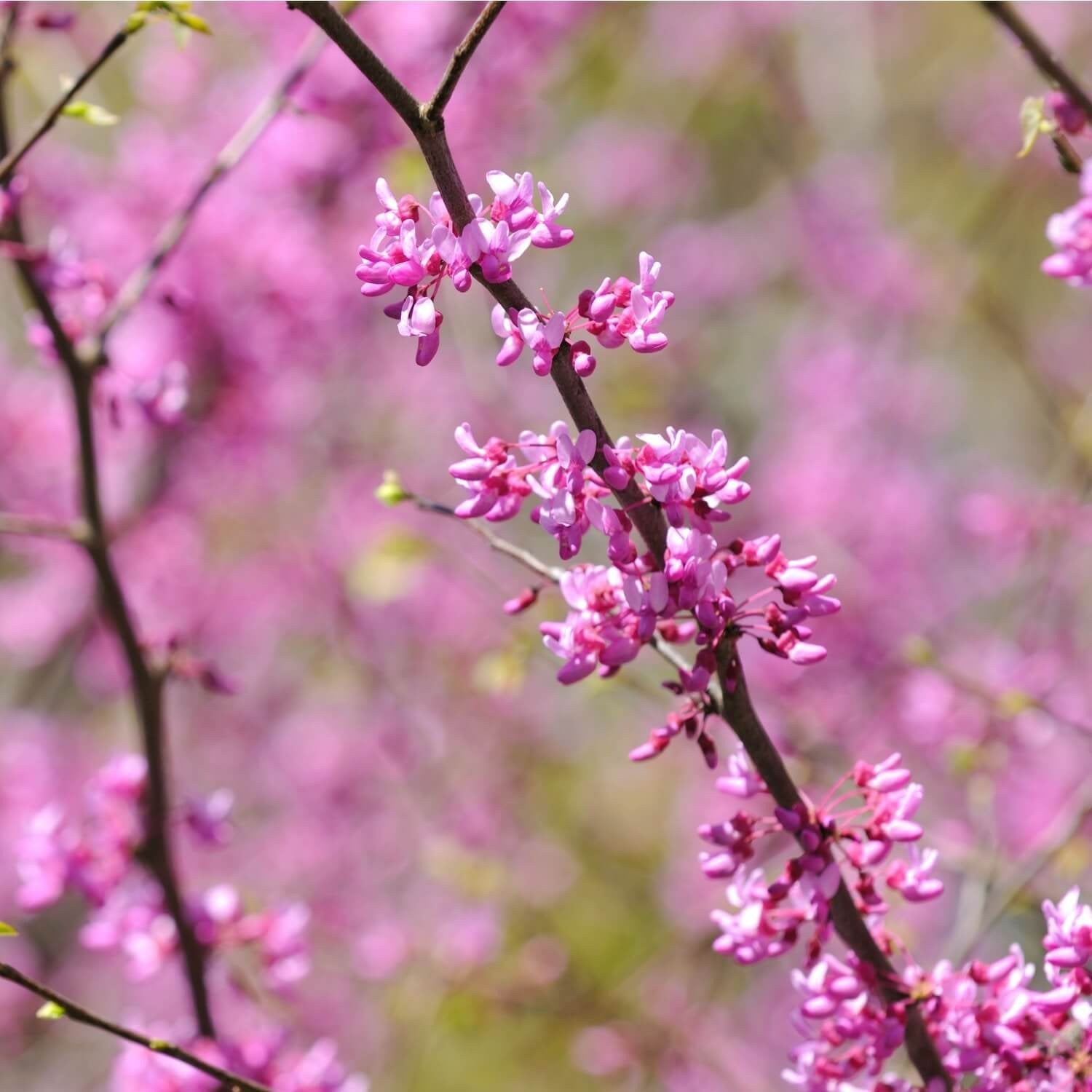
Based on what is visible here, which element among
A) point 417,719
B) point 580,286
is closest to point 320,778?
point 417,719

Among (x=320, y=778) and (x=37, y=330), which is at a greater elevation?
(x=320, y=778)

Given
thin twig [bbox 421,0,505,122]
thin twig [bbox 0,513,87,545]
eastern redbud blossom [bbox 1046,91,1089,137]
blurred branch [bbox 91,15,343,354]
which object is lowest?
thin twig [bbox 421,0,505,122]

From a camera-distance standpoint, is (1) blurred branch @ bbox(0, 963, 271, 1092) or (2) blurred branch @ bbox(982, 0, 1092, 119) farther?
(2) blurred branch @ bbox(982, 0, 1092, 119)

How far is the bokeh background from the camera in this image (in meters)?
4.96

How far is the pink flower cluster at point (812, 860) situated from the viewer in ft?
5.28

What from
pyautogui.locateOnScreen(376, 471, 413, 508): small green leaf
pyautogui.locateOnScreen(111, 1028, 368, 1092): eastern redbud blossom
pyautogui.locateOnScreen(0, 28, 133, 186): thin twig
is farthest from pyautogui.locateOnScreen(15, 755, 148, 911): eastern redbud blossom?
pyautogui.locateOnScreen(0, 28, 133, 186): thin twig

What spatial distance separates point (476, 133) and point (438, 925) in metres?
4.17

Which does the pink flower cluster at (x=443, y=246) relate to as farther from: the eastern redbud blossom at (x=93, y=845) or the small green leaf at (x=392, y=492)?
the eastern redbud blossom at (x=93, y=845)

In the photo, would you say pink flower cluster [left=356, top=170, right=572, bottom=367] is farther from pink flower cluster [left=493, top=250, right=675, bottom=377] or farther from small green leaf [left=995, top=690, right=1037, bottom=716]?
small green leaf [left=995, top=690, right=1037, bottom=716]

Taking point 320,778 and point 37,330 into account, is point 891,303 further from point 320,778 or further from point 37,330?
point 37,330

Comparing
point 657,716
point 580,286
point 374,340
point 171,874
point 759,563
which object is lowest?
point 759,563

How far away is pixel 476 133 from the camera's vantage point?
5703 mm

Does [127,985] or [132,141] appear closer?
[132,141]

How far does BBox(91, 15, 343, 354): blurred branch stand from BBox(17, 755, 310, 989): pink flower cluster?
1015 millimetres
